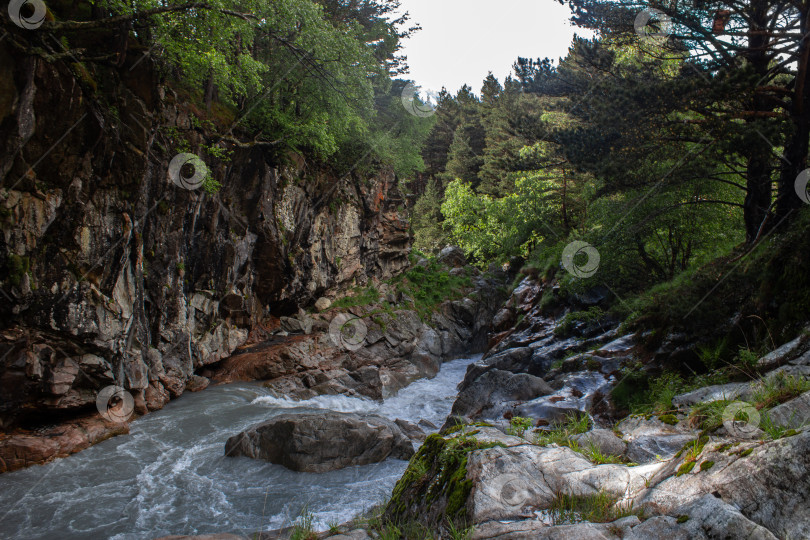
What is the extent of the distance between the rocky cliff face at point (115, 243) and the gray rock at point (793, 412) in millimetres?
11771

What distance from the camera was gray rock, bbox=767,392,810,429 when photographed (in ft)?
11.4

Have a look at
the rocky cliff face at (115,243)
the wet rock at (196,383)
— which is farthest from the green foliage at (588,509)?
the wet rock at (196,383)

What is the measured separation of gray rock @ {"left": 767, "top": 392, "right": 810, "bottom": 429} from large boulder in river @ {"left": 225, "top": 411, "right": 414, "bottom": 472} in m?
7.39

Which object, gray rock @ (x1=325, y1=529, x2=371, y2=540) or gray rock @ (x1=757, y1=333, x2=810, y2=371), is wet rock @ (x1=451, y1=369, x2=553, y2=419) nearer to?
gray rock @ (x1=757, y1=333, x2=810, y2=371)

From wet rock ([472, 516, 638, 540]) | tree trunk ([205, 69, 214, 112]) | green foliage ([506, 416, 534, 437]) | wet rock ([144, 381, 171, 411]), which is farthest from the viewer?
tree trunk ([205, 69, 214, 112])

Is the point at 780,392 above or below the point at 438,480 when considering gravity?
Result: above

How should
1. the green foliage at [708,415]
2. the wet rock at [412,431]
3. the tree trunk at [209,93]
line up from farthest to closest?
1. the tree trunk at [209,93]
2. the wet rock at [412,431]
3. the green foliage at [708,415]

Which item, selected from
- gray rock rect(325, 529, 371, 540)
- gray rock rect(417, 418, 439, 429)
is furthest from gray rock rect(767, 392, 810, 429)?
gray rock rect(417, 418, 439, 429)

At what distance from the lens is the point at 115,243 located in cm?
1026

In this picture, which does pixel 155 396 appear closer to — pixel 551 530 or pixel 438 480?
pixel 438 480

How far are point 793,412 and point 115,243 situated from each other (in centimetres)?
1234

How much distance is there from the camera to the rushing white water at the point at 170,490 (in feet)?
22.0

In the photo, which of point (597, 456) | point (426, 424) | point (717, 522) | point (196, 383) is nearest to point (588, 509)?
point (717, 522)

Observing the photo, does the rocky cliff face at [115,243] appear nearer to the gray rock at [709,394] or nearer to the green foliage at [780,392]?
the gray rock at [709,394]
